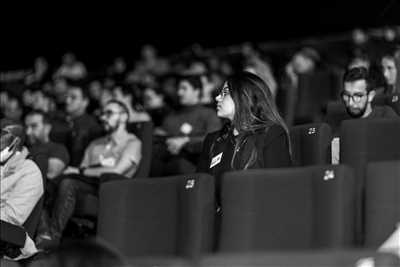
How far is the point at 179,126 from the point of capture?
680 centimetres

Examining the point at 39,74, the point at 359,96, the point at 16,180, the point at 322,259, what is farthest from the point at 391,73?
the point at 39,74

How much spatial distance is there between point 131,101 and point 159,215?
3322mm

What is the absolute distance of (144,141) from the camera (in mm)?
6016

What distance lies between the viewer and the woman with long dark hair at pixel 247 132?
430cm

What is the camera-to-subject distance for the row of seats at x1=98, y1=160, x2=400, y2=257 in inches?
136

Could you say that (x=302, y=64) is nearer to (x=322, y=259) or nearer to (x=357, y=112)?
(x=357, y=112)

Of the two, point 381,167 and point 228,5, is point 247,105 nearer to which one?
point 381,167

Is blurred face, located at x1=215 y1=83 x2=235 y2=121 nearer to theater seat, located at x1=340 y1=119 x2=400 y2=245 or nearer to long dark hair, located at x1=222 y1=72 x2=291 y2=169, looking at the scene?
long dark hair, located at x1=222 y1=72 x2=291 y2=169

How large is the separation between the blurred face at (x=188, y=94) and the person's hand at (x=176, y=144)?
507 mm

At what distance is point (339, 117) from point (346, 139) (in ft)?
4.14

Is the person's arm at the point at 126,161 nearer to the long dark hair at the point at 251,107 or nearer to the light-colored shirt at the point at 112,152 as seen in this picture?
the light-colored shirt at the point at 112,152

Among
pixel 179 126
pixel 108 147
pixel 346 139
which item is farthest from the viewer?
pixel 179 126

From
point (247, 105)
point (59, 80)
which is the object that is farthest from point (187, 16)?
point (247, 105)

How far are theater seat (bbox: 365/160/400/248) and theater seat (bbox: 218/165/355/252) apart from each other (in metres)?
0.06
